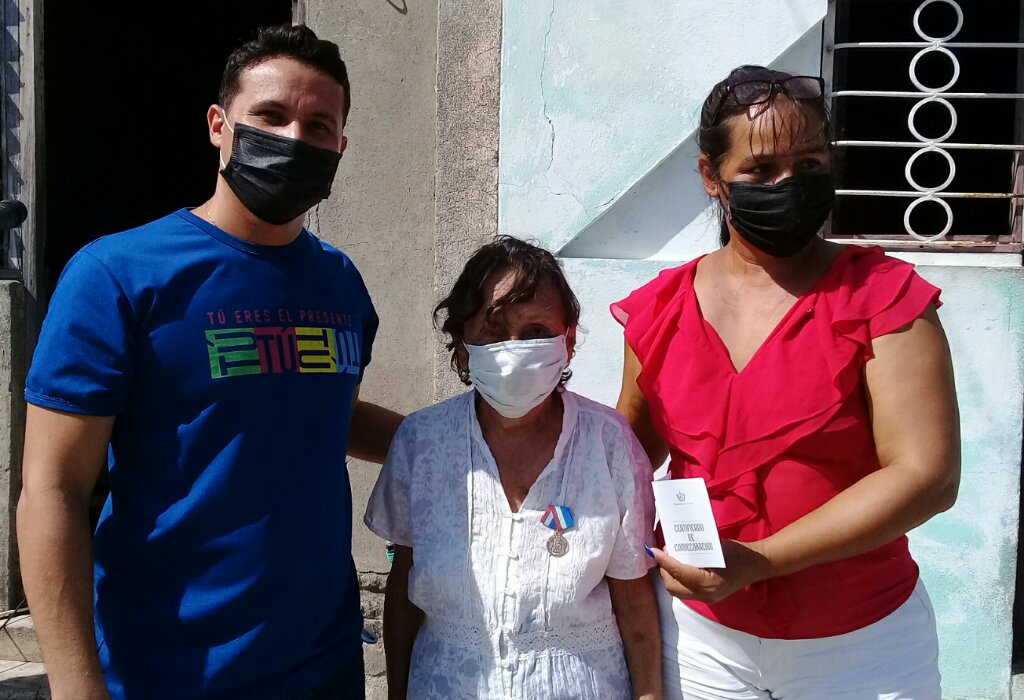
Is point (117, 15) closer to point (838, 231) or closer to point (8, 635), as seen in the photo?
point (8, 635)

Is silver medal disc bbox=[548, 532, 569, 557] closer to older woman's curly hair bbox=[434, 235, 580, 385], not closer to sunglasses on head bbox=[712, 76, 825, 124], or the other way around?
older woman's curly hair bbox=[434, 235, 580, 385]

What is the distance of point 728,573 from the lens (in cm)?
175

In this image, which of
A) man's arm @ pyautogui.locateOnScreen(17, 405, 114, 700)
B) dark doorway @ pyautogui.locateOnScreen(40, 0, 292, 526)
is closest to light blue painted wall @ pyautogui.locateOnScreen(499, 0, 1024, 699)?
man's arm @ pyautogui.locateOnScreen(17, 405, 114, 700)

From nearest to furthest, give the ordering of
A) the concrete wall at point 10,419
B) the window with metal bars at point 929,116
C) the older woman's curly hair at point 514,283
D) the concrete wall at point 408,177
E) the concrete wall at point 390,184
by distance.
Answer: the older woman's curly hair at point 514,283
the window with metal bars at point 929,116
the concrete wall at point 408,177
the concrete wall at point 390,184
the concrete wall at point 10,419

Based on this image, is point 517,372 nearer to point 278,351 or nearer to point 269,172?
point 278,351

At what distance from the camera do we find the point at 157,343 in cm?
178

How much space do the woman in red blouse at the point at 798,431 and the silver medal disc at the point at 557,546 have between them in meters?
0.21

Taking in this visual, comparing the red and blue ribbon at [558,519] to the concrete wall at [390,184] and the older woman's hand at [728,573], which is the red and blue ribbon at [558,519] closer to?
the older woman's hand at [728,573]

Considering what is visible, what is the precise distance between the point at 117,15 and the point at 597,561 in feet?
21.6

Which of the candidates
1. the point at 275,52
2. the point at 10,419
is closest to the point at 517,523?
the point at 275,52

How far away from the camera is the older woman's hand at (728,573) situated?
1748 millimetres

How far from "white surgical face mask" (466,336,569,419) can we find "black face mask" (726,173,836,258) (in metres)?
0.48

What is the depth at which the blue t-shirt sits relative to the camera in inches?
68.7

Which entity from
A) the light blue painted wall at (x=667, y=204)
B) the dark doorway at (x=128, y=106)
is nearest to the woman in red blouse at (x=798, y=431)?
the light blue painted wall at (x=667, y=204)
